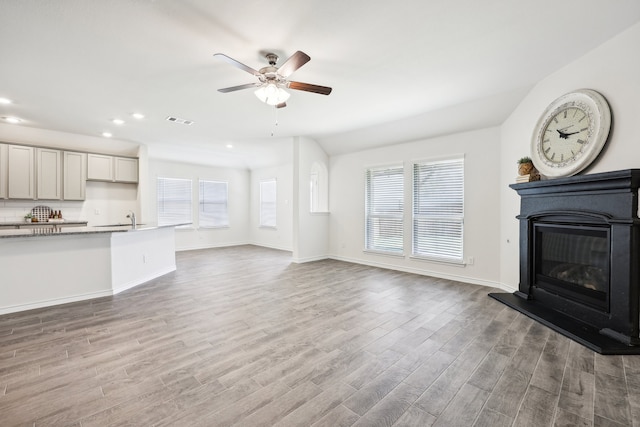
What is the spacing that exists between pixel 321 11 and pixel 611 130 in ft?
9.62

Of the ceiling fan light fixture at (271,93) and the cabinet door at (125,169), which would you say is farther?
the cabinet door at (125,169)

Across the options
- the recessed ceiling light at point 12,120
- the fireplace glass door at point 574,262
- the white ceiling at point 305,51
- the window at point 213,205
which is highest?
the white ceiling at point 305,51

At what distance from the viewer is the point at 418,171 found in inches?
205

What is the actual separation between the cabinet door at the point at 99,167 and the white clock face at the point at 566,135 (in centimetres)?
800

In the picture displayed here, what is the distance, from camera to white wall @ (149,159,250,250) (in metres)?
7.61

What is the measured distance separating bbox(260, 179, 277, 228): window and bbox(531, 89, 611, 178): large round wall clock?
668 centimetres

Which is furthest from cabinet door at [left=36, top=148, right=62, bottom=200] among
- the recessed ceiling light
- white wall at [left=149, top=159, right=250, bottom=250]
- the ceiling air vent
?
the ceiling air vent

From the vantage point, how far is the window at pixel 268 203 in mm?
8648

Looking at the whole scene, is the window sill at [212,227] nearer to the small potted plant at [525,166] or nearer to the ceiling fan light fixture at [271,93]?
the ceiling fan light fixture at [271,93]

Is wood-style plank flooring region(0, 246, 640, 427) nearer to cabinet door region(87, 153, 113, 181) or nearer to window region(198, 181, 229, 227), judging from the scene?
cabinet door region(87, 153, 113, 181)

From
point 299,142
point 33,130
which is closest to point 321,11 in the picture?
point 299,142

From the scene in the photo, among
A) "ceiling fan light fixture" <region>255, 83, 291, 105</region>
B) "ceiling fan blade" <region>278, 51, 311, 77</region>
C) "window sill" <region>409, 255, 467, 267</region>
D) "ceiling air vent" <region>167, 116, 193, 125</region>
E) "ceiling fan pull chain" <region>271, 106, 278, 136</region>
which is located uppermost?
"ceiling fan pull chain" <region>271, 106, 278, 136</region>

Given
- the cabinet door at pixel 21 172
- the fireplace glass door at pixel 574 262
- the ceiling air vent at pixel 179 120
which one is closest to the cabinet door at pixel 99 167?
the cabinet door at pixel 21 172

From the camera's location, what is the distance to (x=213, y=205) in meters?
8.72
